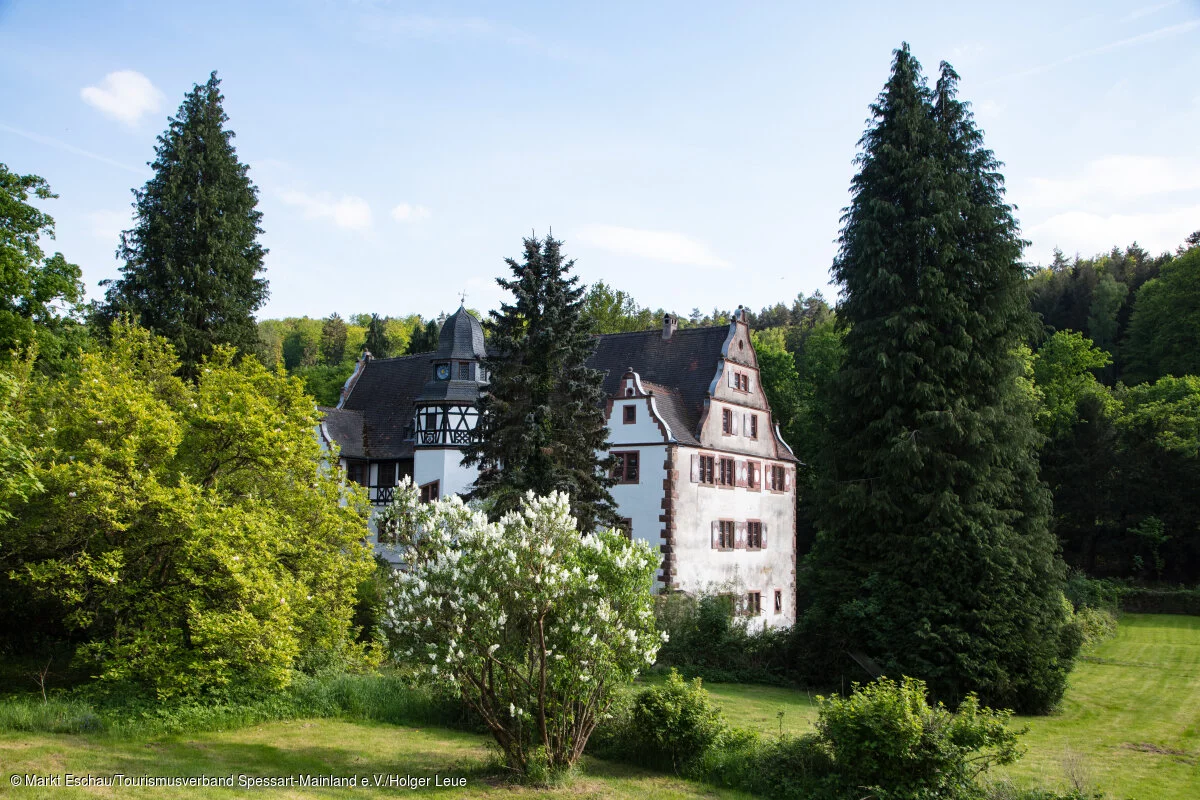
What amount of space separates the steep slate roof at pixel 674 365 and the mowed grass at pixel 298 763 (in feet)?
65.2

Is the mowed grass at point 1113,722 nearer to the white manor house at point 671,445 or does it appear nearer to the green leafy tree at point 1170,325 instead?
the white manor house at point 671,445

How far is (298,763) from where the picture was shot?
14.0m

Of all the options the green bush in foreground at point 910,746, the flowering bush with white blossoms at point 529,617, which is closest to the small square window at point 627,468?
the flowering bush with white blossoms at point 529,617

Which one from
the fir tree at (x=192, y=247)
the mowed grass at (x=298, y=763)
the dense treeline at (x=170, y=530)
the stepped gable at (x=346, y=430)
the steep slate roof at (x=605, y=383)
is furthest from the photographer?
the stepped gable at (x=346, y=430)

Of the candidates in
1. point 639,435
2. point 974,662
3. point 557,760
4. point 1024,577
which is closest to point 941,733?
point 557,760

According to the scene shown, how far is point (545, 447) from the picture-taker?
80.4 ft

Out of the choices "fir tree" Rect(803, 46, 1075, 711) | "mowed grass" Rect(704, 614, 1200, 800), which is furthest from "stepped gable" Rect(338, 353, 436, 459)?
"mowed grass" Rect(704, 614, 1200, 800)

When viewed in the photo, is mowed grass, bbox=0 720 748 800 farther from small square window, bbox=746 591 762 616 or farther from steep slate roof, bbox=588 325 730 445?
small square window, bbox=746 591 762 616

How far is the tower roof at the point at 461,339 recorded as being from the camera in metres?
37.1

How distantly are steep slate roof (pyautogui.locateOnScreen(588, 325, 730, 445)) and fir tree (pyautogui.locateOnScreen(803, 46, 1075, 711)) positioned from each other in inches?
332

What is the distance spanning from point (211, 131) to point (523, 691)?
84.0ft

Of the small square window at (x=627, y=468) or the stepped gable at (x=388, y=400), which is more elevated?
the stepped gable at (x=388, y=400)

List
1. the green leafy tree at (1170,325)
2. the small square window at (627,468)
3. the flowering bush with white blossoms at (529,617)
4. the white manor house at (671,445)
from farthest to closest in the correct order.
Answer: the green leafy tree at (1170,325), the small square window at (627,468), the white manor house at (671,445), the flowering bush with white blossoms at (529,617)

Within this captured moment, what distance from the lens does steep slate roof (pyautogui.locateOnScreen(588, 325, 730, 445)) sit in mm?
35031
